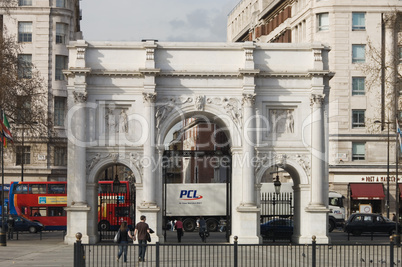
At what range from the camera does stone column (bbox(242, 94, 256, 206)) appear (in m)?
52.8

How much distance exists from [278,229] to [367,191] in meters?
21.1

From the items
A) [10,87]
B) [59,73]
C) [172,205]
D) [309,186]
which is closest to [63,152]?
[59,73]

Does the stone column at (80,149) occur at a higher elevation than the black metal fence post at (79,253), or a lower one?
higher

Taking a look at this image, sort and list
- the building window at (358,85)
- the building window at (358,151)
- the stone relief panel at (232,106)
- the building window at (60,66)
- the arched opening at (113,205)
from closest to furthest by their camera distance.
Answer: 1. the stone relief panel at (232,106)
2. the arched opening at (113,205)
3. the building window at (358,151)
4. the building window at (358,85)
5. the building window at (60,66)

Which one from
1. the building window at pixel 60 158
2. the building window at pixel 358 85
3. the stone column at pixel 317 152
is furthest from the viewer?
the building window at pixel 60 158

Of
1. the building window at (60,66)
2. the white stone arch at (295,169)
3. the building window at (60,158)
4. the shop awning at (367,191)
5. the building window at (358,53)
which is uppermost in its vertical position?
the building window at (358,53)

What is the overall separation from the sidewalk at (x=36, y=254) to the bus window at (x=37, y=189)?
1653 cm

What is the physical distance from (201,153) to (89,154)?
245 inches

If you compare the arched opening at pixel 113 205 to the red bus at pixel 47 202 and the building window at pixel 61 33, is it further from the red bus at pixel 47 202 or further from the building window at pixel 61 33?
the building window at pixel 61 33

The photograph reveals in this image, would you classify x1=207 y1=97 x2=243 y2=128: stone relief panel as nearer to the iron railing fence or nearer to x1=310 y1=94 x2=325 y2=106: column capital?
x1=310 y1=94 x2=325 y2=106: column capital

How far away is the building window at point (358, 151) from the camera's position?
8144cm

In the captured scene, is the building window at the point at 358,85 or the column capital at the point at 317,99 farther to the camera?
the building window at the point at 358,85

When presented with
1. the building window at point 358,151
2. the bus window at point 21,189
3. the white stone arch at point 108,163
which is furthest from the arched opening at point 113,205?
the building window at point 358,151

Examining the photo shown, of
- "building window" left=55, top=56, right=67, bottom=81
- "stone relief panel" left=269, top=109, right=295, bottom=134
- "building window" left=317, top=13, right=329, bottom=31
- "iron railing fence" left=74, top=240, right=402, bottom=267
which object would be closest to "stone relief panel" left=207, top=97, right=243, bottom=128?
"stone relief panel" left=269, top=109, right=295, bottom=134
